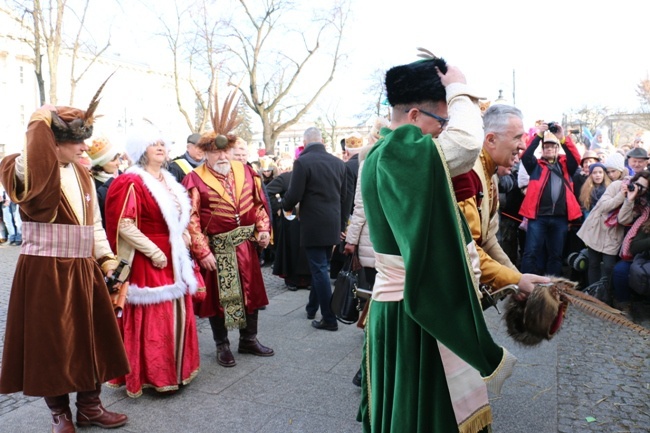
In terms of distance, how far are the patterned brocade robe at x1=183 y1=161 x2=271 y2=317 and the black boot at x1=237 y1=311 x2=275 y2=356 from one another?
0.17m

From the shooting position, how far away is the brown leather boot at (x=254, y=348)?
4.98m

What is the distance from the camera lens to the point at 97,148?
597 cm

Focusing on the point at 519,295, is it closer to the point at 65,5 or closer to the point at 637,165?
the point at 637,165

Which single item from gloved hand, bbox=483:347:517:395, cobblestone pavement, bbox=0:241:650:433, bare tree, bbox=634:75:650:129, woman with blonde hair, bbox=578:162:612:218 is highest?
bare tree, bbox=634:75:650:129

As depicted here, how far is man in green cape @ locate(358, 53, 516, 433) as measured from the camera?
1754mm

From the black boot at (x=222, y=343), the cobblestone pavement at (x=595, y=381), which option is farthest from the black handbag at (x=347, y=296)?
the cobblestone pavement at (x=595, y=381)

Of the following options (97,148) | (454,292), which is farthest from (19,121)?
(454,292)

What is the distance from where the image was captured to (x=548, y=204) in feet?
24.1

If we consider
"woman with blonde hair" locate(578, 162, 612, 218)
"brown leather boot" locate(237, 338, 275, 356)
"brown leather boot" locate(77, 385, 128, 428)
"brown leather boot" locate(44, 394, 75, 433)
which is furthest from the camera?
"woman with blonde hair" locate(578, 162, 612, 218)

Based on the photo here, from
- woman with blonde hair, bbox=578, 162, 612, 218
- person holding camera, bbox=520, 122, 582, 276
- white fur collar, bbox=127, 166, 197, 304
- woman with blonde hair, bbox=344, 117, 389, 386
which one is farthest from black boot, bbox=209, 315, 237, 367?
woman with blonde hair, bbox=578, 162, 612, 218

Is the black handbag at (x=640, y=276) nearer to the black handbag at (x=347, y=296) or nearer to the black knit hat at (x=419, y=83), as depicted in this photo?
the black handbag at (x=347, y=296)

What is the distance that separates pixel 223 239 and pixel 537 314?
314 centimetres

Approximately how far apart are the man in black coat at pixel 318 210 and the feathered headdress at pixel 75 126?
2.87 metres

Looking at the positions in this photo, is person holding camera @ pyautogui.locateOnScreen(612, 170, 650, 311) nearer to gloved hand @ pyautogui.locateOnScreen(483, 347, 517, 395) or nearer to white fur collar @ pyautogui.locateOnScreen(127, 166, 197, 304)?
white fur collar @ pyautogui.locateOnScreen(127, 166, 197, 304)
